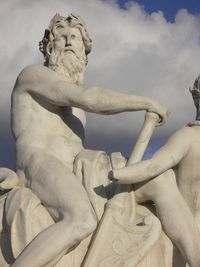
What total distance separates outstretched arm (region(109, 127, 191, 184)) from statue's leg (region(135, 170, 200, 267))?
0.12 meters

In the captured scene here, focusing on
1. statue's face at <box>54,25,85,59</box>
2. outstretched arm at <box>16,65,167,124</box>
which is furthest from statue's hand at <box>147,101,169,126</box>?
statue's face at <box>54,25,85,59</box>

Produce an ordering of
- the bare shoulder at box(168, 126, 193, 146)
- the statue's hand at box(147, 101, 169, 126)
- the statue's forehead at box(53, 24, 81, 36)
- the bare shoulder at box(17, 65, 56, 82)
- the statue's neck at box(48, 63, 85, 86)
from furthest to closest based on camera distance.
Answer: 1. the statue's forehead at box(53, 24, 81, 36)
2. the statue's neck at box(48, 63, 85, 86)
3. the bare shoulder at box(17, 65, 56, 82)
4. the bare shoulder at box(168, 126, 193, 146)
5. the statue's hand at box(147, 101, 169, 126)

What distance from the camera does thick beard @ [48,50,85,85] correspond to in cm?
643

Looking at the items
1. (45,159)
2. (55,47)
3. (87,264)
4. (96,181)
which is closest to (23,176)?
(45,159)

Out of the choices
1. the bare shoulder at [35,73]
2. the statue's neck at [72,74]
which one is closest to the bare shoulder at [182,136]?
the statue's neck at [72,74]

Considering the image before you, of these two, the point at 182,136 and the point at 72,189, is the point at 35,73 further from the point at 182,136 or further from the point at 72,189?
the point at 182,136

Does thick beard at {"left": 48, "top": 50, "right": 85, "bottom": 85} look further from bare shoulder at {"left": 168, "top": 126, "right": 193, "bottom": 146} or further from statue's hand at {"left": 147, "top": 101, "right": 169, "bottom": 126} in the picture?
bare shoulder at {"left": 168, "top": 126, "right": 193, "bottom": 146}

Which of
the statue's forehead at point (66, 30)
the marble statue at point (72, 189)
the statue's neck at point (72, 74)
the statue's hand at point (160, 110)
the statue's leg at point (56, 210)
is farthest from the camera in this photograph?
the statue's forehead at point (66, 30)

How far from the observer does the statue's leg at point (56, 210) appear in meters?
5.04

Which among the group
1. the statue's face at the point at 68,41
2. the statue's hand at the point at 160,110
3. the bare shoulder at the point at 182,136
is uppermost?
the statue's face at the point at 68,41

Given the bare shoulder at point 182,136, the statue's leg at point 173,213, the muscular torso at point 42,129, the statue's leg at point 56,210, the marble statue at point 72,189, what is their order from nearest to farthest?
→ 1. the statue's leg at point 56,210
2. the marble statue at point 72,189
3. the statue's leg at point 173,213
4. the bare shoulder at point 182,136
5. the muscular torso at point 42,129

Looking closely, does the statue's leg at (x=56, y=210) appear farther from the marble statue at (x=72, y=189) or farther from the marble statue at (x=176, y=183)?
the marble statue at (x=176, y=183)

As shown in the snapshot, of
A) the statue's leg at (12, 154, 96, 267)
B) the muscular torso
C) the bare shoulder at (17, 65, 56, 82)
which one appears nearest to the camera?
the statue's leg at (12, 154, 96, 267)

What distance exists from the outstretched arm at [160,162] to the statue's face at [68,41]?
57.9 inches
